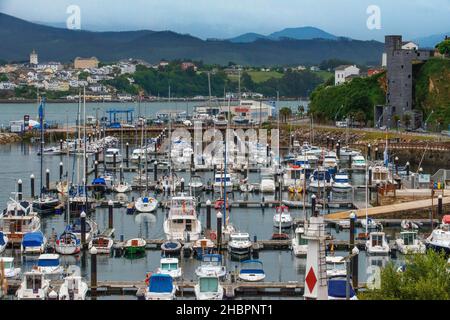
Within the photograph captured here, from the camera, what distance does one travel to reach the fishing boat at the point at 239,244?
61.7 ft

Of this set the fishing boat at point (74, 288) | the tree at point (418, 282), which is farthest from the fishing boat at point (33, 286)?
the tree at point (418, 282)

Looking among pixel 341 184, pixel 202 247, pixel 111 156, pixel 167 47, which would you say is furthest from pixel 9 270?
pixel 167 47

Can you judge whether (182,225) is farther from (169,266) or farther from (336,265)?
(336,265)

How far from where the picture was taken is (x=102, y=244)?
751 inches

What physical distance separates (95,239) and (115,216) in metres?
5.60

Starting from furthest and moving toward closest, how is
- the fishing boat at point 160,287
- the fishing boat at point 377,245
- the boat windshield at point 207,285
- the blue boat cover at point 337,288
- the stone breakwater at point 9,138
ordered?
the stone breakwater at point 9,138 → the fishing boat at point 377,245 → the boat windshield at point 207,285 → the fishing boat at point 160,287 → the blue boat cover at point 337,288

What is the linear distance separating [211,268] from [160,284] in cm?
201

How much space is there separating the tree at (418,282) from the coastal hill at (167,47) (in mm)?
102798

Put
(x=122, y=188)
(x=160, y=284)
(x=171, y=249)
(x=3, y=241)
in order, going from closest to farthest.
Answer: (x=160, y=284), (x=171, y=249), (x=3, y=241), (x=122, y=188)

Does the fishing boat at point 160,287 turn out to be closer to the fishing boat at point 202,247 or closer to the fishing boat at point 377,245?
the fishing boat at point 202,247

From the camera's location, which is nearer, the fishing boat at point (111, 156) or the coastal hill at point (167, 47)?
the fishing boat at point (111, 156)

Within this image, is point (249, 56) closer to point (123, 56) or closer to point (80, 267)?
point (123, 56)
